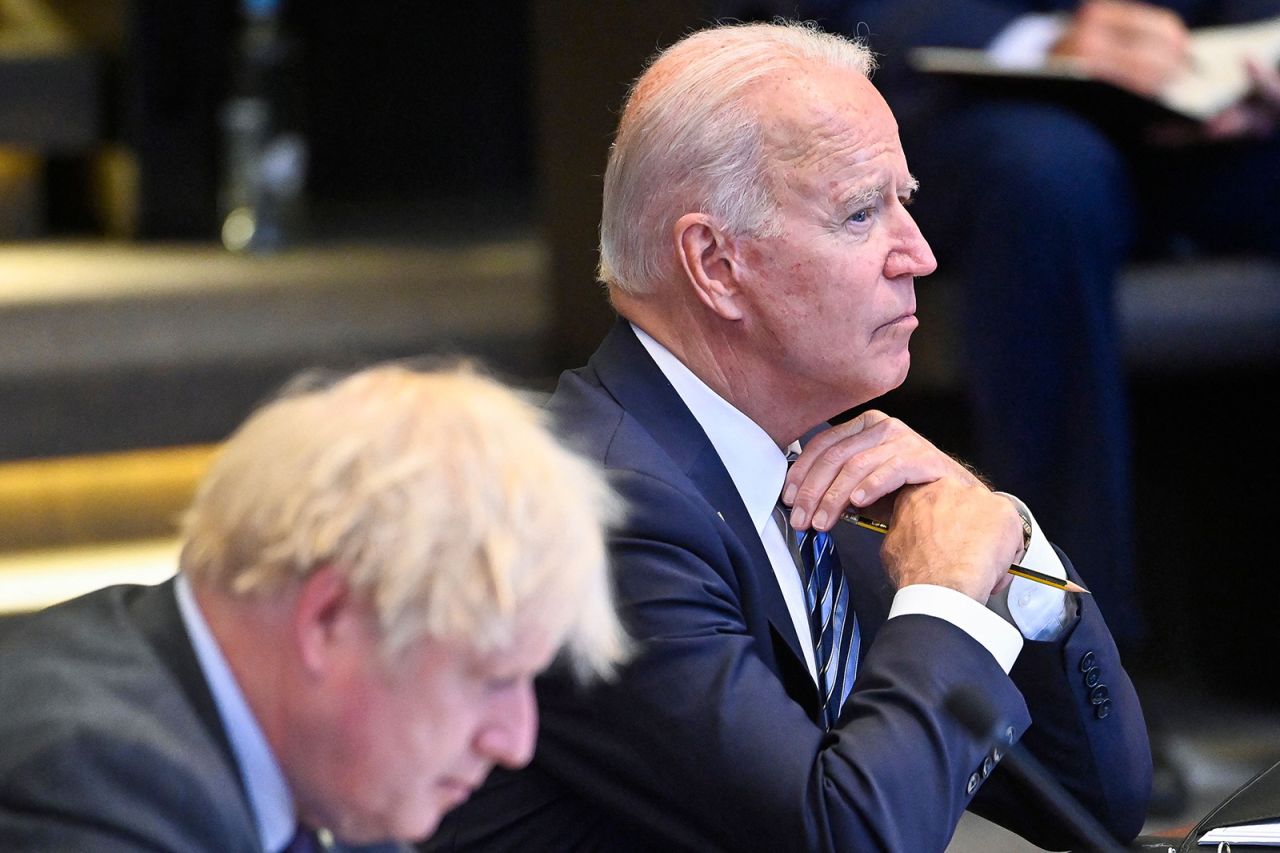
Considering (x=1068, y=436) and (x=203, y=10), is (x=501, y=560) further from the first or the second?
(x=203, y=10)

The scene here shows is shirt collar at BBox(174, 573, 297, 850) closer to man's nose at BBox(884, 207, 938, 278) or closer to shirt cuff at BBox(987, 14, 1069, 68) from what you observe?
man's nose at BBox(884, 207, 938, 278)

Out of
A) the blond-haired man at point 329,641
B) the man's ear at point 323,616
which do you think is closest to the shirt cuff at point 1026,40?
the blond-haired man at point 329,641

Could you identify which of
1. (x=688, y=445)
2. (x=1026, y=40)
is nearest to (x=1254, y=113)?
(x=1026, y=40)

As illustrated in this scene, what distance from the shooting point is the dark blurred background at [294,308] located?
289cm

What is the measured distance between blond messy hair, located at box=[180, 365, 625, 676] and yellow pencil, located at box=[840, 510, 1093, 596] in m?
0.63

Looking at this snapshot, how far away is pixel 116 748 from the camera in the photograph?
811 mm

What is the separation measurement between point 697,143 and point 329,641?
2.34 feet

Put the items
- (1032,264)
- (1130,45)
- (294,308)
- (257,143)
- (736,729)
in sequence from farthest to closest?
(257,143), (294,308), (1130,45), (1032,264), (736,729)

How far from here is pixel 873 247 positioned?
1.47m

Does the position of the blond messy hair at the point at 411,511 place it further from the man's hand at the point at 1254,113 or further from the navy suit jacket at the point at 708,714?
the man's hand at the point at 1254,113

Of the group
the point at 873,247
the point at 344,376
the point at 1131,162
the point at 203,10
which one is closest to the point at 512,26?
the point at 203,10

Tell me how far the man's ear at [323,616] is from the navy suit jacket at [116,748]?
0.08m

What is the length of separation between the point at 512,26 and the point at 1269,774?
215 inches

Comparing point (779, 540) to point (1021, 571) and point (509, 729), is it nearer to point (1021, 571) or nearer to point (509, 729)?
point (1021, 571)
